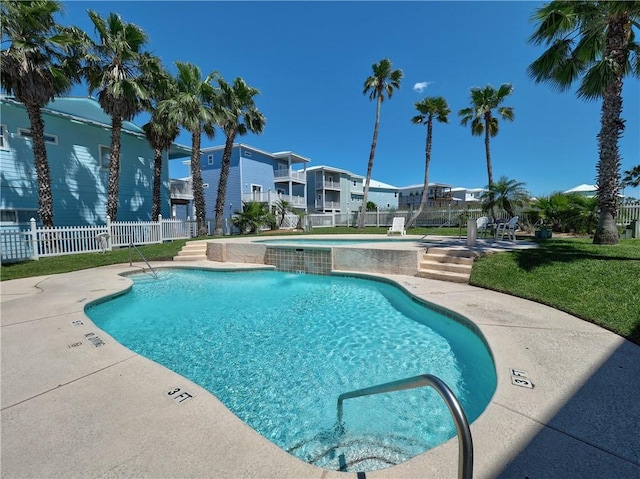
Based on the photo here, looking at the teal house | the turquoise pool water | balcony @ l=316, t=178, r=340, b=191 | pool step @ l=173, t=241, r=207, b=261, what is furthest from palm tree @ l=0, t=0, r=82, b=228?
balcony @ l=316, t=178, r=340, b=191

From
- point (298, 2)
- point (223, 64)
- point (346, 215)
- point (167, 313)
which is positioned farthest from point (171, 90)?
point (346, 215)

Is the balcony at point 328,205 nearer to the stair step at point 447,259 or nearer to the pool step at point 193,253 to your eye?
the pool step at point 193,253

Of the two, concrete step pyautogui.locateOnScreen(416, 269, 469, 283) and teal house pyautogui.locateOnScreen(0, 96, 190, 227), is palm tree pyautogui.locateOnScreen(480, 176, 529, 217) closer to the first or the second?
concrete step pyautogui.locateOnScreen(416, 269, 469, 283)

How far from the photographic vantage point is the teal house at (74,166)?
12789 millimetres

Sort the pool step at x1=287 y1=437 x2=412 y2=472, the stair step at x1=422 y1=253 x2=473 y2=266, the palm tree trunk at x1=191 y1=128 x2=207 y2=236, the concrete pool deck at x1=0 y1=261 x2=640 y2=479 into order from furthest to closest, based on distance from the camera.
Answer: the palm tree trunk at x1=191 y1=128 x2=207 y2=236 < the stair step at x1=422 y1=253 x2=473 y2=266 < the pool step at x1=287 y1=437 x2=412 y2=472 < the concrete pool deck at x1=0 y1=261 x2=640 y2=479

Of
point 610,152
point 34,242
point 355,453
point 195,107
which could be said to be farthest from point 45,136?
point 610,152

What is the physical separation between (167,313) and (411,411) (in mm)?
4937

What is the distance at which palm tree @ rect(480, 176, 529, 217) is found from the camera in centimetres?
1448

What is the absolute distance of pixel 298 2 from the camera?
1279cm

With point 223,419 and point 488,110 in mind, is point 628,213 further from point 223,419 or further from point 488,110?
point 223,419

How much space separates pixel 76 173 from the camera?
1523cm

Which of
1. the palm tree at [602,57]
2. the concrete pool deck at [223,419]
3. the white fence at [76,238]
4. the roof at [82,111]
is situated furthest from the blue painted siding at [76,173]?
the palm tree at [602,57]

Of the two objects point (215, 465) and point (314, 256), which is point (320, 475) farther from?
point (314, 256)

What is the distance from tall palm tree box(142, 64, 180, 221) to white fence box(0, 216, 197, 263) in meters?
2.32
